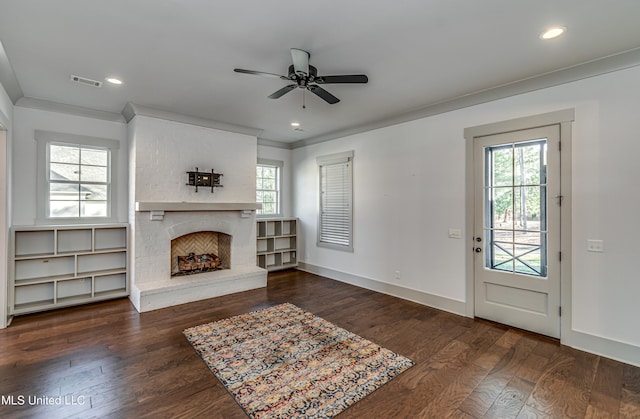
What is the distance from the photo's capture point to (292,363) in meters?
2.74

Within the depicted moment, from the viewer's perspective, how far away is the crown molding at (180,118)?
4273 millimetres

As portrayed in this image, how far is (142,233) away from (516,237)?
508 centimetres

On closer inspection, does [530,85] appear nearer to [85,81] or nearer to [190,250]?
[85,81]

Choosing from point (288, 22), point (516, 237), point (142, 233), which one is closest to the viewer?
point (288, 22)

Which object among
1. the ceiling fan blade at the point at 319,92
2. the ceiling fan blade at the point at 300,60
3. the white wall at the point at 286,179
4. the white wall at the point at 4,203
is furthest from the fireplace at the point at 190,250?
the ceiling fan blade at the point at 300,60

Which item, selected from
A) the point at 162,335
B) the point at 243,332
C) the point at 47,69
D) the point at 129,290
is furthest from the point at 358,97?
the point at 129,290

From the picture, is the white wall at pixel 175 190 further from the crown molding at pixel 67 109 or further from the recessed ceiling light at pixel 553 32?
the recessed ceiling light at pixel 553 32

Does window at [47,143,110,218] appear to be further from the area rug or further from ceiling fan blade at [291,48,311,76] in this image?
ceiling fan blade at [291,48,311,76]

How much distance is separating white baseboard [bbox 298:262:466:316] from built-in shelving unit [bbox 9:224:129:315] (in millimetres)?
3521

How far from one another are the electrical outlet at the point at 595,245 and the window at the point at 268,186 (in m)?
5.32

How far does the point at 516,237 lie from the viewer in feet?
11.5

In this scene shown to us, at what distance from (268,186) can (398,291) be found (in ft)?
11.9

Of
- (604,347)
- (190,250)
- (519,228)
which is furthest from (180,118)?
(604,347)

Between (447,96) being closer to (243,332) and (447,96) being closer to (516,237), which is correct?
(516,237)
